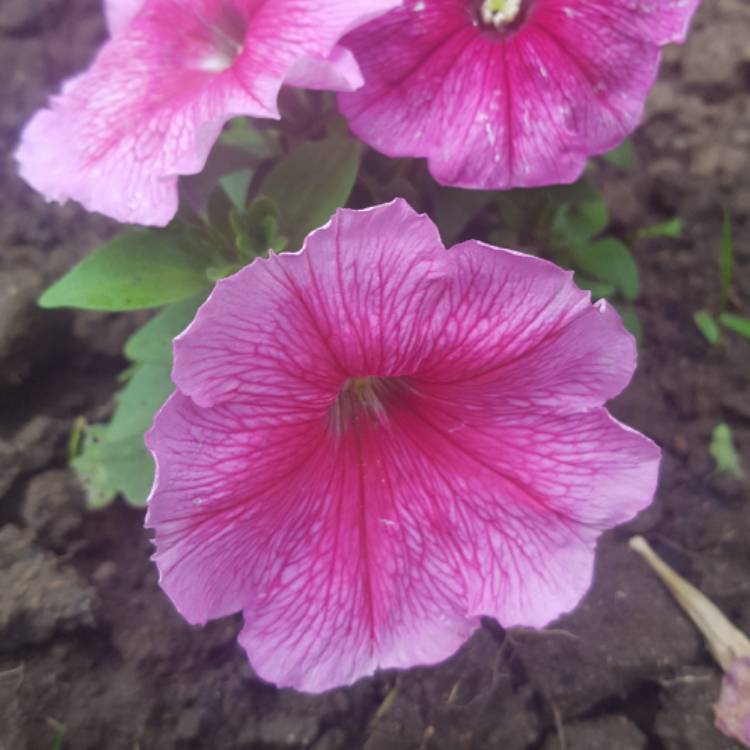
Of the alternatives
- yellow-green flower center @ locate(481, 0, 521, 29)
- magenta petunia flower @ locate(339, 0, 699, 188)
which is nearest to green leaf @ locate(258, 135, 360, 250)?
magenta petunia flower @ locate(339, 0, 699, 188)

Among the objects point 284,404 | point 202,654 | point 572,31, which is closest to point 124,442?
point 202,654

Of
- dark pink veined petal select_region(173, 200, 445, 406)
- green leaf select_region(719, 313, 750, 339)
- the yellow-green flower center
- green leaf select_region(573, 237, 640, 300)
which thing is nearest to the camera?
dark pink veined petal select_region(173, 200, 445, 406)

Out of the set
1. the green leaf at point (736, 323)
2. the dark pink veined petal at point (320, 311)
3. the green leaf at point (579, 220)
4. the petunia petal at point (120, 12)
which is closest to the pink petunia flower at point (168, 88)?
the petunia petal at point (120, 12)

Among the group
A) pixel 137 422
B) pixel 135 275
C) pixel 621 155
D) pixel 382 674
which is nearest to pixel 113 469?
pixel 137 422

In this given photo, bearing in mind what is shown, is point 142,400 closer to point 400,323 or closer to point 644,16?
point 400,323

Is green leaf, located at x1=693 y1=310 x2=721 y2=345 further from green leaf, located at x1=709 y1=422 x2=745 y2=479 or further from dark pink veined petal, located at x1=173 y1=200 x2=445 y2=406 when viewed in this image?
dark pink veined petal, located at x1=173 y1=200 x2=445 y2=406

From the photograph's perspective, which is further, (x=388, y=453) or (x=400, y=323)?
(x=388, y=453)

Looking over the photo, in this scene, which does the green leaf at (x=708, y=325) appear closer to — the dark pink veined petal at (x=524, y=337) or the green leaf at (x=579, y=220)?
the green leaf at (x=579, y=220)
